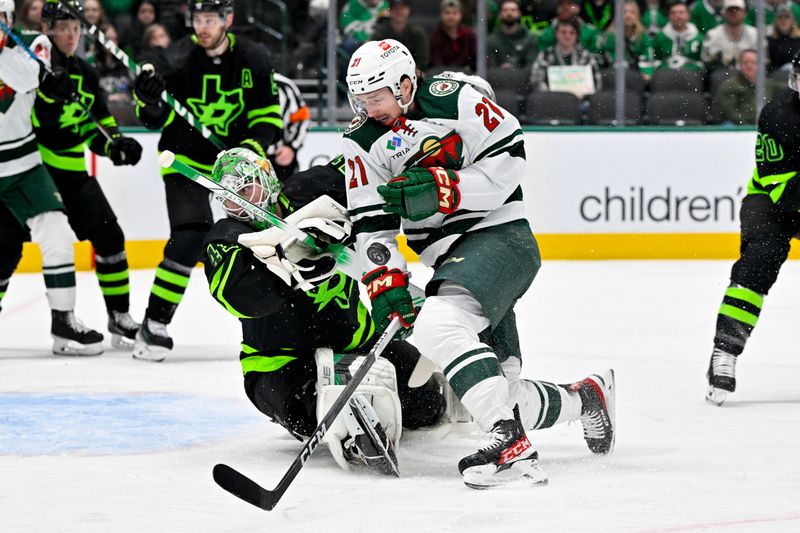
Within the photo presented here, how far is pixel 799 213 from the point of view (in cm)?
394

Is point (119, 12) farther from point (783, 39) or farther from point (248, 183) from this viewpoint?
point (248, 183)

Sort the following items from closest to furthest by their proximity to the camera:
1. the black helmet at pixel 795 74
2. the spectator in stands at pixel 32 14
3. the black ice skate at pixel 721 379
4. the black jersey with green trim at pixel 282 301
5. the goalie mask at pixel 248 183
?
the black jersey with green trim at pixel 282 301 < the goalie mask at pixel 248 183 < the black helmet at pixel 795 74 < the black ice skate at pixel 721 379 < the spectator in stands at pixel 32 14

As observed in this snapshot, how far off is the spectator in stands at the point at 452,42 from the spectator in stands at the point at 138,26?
160 centimetres

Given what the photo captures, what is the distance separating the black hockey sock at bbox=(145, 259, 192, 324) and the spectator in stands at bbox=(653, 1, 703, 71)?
12.4 ft

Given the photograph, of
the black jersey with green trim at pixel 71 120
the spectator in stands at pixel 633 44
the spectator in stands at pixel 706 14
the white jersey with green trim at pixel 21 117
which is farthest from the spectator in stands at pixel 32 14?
the spectator in stands at pixel 706 14

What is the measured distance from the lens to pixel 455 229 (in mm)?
3035

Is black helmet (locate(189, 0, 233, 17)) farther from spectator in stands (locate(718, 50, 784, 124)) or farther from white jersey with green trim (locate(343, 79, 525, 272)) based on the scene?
spectator in stands (locate(718, 50, 784, 124))

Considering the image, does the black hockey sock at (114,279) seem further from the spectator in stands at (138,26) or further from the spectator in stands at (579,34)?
the spectator in stands at (579,34)

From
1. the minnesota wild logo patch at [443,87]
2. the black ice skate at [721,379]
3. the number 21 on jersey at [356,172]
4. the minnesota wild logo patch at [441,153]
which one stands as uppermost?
the minnesota wild logo patch at [443,87]

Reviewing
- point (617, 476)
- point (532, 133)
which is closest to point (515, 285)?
point (617, 476)

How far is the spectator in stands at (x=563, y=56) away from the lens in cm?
761

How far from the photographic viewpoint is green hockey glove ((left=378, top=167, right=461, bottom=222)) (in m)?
2.82

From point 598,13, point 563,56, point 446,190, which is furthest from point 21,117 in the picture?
point 598,13

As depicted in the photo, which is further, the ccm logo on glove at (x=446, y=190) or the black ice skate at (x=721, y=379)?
the black ice skate at (x=721, y=379)
